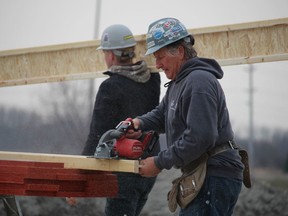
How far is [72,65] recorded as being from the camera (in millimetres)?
6625

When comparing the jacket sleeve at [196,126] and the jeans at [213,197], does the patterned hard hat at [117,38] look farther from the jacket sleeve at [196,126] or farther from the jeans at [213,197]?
the jeans at [213,197]

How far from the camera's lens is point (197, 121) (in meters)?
4.13

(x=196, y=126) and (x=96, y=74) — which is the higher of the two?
(x=196, y=126)

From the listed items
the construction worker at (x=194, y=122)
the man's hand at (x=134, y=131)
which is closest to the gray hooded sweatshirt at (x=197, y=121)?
the construction worker at (x=194, y=122)

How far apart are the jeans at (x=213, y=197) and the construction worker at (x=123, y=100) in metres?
1.15

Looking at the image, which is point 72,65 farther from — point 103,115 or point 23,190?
point 23,190

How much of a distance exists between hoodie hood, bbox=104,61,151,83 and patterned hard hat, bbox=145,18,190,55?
0.99 m

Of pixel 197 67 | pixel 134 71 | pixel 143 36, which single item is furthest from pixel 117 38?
pixel 197 67

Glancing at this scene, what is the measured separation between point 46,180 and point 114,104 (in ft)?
3.02

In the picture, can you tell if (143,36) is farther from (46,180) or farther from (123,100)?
(46,180)

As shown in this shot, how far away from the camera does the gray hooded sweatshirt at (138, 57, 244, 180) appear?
4.14 meters

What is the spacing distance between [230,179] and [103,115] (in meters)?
1.43

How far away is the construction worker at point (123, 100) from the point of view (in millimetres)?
5449

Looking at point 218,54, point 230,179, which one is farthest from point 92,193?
point 218,54
